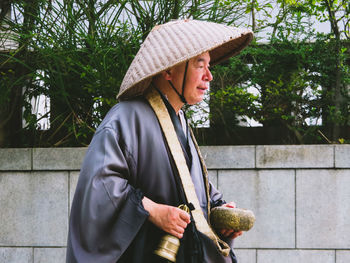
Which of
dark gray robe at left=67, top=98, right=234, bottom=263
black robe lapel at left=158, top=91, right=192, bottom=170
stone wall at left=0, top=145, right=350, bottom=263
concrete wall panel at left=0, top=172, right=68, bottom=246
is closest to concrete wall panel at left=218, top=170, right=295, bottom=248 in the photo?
stone wall at left=0, top=145, right=350, bottom=263

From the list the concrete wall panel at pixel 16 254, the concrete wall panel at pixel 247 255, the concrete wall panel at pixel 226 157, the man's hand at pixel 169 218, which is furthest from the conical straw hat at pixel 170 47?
the concrete wall panel at pixel 16 254

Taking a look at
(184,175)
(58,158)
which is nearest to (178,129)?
(184,175)

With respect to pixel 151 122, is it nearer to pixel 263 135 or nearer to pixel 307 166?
pixel 307 166

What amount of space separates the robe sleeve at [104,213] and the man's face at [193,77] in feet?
1.74

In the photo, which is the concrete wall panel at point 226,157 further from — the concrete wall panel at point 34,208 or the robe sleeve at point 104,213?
the robe sleeve at point 104,213

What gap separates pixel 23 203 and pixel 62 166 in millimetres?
609

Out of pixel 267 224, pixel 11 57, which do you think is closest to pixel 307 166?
pixel 267 224

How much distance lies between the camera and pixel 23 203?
452 centimetres

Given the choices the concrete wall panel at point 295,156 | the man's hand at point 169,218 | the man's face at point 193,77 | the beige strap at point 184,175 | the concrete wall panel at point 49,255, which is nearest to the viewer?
the man's hand at point 169,218

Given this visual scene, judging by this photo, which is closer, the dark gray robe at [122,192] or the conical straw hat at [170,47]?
the dark gray robe at [122,192]

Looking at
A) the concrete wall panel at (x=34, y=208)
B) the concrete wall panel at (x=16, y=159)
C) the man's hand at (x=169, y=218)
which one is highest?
the man's hand at (x=169, y=218)

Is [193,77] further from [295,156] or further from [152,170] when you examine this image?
[295,156]

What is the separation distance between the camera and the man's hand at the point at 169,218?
1.74 metres

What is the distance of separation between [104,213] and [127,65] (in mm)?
3111
